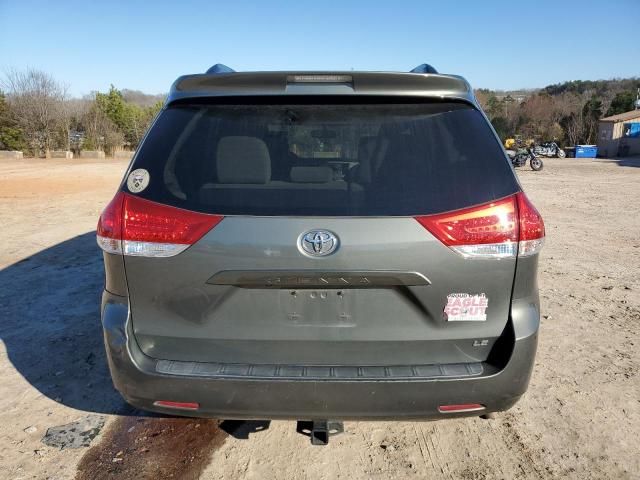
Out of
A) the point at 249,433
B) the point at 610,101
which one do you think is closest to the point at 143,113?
the point at 249,433

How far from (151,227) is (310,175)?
711 millimetres

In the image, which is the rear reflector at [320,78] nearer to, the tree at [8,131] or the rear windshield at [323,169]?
the rear windshield at [323,169]

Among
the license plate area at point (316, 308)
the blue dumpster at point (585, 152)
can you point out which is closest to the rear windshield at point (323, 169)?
the license plate area at point (316, 308)

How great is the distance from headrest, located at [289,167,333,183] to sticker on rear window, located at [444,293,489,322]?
731mm

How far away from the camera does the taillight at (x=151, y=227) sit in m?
1.90

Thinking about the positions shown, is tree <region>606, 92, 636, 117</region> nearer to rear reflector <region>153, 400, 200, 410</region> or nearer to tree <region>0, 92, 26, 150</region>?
tree <region>0, 92, 26, 150</region>

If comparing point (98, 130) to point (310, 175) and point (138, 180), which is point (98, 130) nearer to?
point (138, 180)

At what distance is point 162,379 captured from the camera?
6.43 feet

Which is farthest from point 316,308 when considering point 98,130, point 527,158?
point 98,130

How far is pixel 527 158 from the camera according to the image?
23.5 meters

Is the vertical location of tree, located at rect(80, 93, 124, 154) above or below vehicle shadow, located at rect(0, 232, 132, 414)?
above

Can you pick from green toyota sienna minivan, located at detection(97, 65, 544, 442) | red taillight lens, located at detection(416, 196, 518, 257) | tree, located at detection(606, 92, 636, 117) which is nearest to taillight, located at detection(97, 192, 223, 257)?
green toyota sienna minivan, located at detection(97, 65, 544, 442)

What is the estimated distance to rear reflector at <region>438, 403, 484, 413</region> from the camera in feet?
6.37

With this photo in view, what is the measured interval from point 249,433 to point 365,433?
2.20 feet
